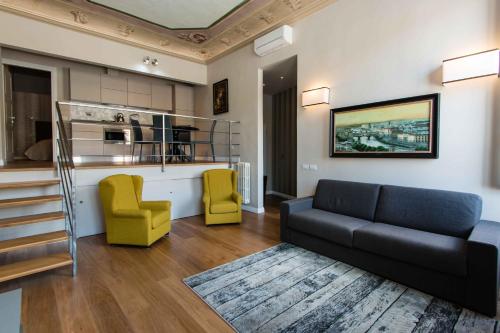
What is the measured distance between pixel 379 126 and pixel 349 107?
503 millimetres

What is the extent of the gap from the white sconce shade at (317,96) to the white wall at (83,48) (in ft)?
11.1

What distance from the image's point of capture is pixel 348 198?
3.21 meters

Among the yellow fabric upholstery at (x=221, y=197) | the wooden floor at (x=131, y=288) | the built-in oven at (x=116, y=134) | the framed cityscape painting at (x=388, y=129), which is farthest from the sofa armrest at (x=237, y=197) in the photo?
the built-in oven at (x=116, y=134)

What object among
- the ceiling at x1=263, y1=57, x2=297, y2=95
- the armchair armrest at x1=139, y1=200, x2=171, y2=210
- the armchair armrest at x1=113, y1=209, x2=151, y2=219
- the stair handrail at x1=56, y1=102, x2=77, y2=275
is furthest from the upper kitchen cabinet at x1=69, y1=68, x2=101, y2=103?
the ceiling at x1=263, y1=57, x2=297, y2=95

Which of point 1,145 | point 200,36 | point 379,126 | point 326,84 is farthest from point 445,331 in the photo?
point 1,145

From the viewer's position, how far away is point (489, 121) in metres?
2.42

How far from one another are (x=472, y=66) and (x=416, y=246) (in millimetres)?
1782

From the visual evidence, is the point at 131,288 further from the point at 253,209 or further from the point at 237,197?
the point at 253,209

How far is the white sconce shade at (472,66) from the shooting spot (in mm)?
2254

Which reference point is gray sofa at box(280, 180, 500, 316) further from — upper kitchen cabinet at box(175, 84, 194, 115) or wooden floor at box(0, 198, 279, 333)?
upper kitchen cabinet at box(175, 84, 194, 115)

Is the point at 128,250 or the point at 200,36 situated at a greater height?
the point at 200,36

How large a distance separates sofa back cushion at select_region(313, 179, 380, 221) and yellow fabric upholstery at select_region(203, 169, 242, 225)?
1360 millimetres

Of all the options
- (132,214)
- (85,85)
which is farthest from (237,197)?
(85,85)

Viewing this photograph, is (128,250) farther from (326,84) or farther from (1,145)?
(326,84)
